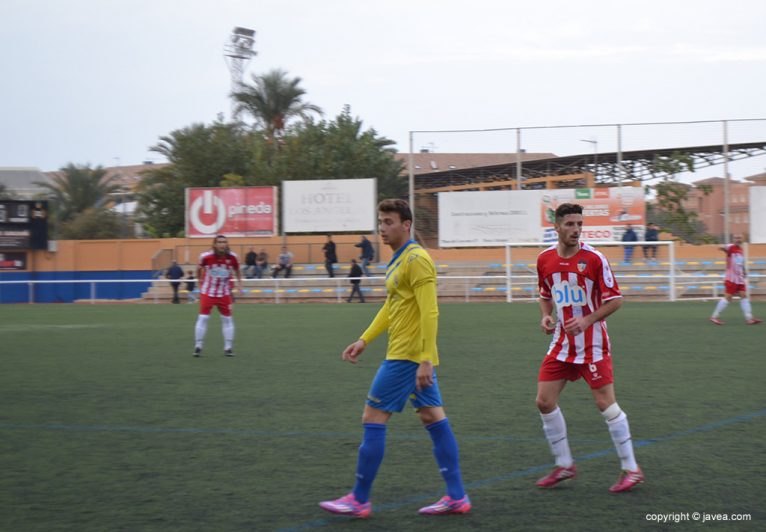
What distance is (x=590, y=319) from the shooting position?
566 cm

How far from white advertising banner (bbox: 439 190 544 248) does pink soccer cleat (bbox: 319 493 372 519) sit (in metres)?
30.6

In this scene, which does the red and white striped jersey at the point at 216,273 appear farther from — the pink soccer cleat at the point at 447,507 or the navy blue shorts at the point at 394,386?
the pink soccer cleat at the point at 447,507

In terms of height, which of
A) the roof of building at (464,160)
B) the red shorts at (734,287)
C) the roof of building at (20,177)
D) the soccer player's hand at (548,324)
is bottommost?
the red shorts at (734,287)

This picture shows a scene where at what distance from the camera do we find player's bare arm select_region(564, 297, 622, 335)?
564cm

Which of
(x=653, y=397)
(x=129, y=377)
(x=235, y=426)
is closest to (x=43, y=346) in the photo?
(x=129, y=377)

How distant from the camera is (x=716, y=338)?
15.8 meters

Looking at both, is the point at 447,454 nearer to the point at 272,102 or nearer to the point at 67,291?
the point at 67,291

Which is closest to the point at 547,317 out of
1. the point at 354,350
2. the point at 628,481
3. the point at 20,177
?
the point at 628,481

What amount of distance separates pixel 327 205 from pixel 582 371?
108 feet

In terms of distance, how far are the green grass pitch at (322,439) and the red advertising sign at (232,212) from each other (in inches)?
916

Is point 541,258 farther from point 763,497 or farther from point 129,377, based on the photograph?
point 129,377

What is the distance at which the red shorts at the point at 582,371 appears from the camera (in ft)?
18.8

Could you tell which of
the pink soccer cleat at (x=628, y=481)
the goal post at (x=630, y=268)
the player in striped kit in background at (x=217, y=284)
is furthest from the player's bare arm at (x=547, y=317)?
the goal post at (x=630, y=268)

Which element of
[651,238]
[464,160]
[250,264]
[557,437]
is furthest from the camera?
[464,160]
